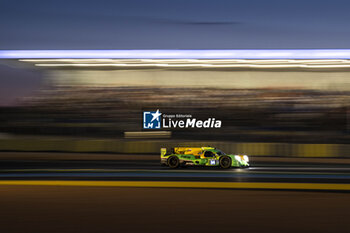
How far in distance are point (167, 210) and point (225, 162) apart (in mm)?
5678

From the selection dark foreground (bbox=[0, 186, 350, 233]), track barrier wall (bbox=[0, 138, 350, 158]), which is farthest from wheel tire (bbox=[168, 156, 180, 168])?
track barrier wall (bbox=[0, 138, 350, 158])

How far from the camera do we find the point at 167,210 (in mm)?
6977

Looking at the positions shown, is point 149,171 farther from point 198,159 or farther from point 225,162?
point 225,162

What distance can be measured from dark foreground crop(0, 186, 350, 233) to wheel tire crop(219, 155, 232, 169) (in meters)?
3.57

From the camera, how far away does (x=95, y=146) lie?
16906mm

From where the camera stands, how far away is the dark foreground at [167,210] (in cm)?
589

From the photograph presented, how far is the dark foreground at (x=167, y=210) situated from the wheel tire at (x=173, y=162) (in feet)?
11.0

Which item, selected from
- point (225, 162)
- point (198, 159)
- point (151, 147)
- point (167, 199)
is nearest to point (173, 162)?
point (198, 159)

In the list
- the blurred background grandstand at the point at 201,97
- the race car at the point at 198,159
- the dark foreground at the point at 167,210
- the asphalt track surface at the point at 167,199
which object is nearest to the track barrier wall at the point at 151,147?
the blurred background grandstand at the point at 201,97
